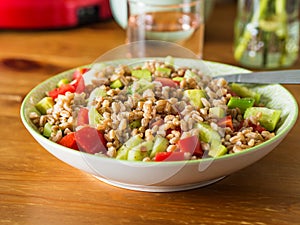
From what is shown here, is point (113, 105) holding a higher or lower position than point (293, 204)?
higher

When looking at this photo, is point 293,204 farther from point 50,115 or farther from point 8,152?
point 8,152

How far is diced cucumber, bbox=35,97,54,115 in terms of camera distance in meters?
1.17

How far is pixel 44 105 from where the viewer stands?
1.17 meters

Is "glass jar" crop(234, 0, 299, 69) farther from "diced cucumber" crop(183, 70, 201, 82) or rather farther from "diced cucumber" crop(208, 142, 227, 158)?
"diced cucumber" crop(208, 142, 227, 158)

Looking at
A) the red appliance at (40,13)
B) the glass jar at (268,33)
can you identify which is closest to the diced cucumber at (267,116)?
the glass jar at (268,33)

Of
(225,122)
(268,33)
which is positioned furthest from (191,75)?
(268,33)

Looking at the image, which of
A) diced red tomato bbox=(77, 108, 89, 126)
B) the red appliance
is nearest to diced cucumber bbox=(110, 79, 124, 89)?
diced red tomato bbox=(77, 108, 89, 126)

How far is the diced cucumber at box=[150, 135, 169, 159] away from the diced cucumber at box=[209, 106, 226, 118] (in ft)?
0.38

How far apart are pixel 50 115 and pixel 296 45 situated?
83 cm

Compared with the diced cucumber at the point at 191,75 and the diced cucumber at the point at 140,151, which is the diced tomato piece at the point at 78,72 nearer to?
the diced cucumber at the point at 191,75

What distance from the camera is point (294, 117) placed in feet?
3.52

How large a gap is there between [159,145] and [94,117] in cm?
14

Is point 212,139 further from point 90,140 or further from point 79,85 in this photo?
point 79,85

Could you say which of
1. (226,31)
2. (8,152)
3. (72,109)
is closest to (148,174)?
(72,109)
